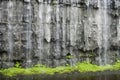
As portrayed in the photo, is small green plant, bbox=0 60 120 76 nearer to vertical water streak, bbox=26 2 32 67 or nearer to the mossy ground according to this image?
the mossy ground

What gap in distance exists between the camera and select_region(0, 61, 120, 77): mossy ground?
19609 mm

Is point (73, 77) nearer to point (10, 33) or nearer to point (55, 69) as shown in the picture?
point (55, 69)

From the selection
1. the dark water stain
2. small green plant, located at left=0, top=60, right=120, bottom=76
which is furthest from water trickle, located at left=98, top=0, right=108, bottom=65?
the dark water stain

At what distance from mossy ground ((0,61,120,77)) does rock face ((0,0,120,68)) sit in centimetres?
43

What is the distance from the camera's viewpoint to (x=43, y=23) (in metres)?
21.4

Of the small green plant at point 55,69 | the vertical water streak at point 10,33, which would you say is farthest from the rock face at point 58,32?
the small green plant at point 55,69

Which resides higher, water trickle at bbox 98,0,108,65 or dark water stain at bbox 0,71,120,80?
water trickle at bbox 98,0,108,65

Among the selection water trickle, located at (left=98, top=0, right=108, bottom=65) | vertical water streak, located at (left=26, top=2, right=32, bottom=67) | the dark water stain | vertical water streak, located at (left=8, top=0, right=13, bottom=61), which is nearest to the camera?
the dark water stain

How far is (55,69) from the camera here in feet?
68.6

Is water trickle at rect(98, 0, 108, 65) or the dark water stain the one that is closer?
the dark water stain

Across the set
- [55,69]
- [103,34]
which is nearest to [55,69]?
[55,69]

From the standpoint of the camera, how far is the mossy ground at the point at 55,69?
64.3ft

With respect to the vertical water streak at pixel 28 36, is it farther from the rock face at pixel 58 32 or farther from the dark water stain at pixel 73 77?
the dark water stain at pixel 73 77

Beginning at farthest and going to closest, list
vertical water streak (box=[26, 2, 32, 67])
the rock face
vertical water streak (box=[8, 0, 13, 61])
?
vertical water streak (box=[26, 2, 32, 67]) < the rock face < vertical water streak (box=[8, 0, 13, 61])
